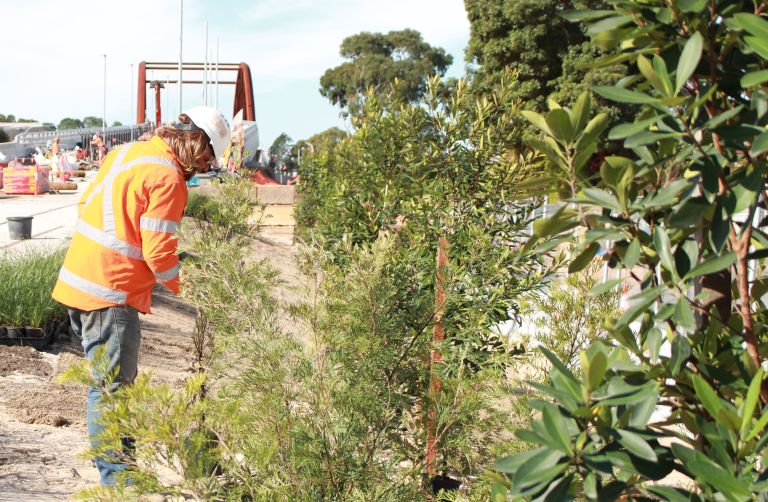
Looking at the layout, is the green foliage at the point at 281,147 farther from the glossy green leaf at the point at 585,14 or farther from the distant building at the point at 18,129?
the glossy green leaf at the point at 585,14

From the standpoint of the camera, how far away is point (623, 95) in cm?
128

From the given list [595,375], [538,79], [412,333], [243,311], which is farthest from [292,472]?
[538,79]

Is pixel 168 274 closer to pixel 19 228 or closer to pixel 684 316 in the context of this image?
pixel 684 316

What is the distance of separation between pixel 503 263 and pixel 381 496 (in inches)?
53.1

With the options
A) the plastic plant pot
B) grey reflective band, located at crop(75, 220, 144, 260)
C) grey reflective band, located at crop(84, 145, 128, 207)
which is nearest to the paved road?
grey reflective band, located at crop(84, 145, 128, 207)

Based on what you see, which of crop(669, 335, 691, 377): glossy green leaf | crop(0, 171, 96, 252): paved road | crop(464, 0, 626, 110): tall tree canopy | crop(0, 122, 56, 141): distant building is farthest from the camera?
crop(0, 122, 56, 141): distant building

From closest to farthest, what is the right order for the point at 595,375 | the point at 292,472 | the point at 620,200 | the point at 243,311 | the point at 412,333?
the point at 595,375 → the point at 620,200 → the point at 292,472 → the point at 243,311 → the point at 412,333

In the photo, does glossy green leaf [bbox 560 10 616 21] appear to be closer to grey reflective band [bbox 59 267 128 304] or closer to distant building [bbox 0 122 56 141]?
grey reflective band [bbox 59 267 128 304]

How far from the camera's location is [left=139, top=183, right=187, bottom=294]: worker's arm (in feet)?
11.9

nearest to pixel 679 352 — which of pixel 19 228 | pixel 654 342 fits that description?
pixel 654 342

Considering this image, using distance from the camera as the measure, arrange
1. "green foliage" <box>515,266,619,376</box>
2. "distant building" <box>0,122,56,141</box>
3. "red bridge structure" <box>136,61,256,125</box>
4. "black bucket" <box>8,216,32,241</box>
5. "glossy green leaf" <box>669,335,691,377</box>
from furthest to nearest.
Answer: "distant building" <box>0,122,56,141</box> < "red bridge structure" <box>136,61,256,125</box> < "black bucket" <box>8,216,32,241</box> < "green foliage" <box>515,266,619,376</box> < "glossy green leaf" <box>669,335,691,377</box>

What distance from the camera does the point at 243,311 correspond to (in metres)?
2.78

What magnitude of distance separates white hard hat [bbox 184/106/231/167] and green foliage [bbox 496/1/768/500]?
264cm

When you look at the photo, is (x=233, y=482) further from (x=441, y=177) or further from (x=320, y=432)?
(x=441, y=177)
